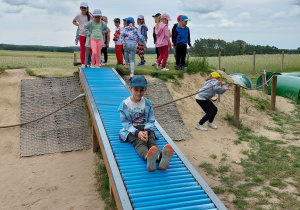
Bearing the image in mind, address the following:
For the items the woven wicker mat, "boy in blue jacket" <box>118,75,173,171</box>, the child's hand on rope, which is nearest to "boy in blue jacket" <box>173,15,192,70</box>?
the woven wicker mat

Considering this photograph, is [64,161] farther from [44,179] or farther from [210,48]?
[210,48]

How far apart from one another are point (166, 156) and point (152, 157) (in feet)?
0.63

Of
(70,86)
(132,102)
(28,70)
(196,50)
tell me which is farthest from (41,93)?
(196,50)

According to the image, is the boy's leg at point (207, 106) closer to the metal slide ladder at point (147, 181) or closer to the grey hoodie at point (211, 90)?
the grey hoodie at point (211, 90)

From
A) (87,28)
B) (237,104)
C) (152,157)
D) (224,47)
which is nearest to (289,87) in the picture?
(237,104)

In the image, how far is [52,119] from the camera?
300 inches

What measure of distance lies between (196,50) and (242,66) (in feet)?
53.9

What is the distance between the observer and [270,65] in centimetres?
2508

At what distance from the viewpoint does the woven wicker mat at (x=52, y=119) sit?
22.4 ft

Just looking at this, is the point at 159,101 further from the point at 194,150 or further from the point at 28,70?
the point at 28,70

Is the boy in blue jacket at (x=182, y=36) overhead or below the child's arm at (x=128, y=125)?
overhead

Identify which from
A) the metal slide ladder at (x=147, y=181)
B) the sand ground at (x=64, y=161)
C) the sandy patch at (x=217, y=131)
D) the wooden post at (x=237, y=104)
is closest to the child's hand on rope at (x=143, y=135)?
the metal slide ladder at (x=147, y=181)

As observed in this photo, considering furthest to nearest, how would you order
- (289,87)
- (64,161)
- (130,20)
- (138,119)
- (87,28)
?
(289,87) → (130,20) → (87,28) → (64,161) → (138,119)

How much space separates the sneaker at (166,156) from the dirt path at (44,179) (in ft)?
4.10
